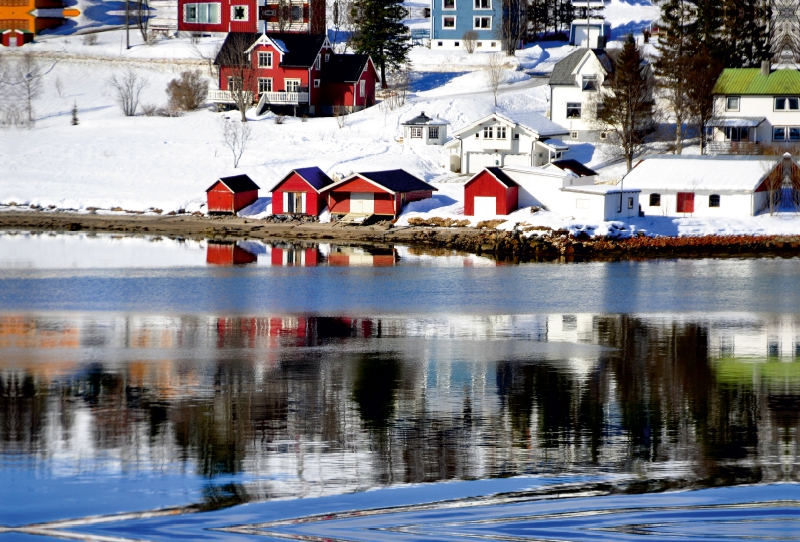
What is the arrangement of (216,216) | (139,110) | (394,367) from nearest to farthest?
(394,367), (216,216), (139,110)

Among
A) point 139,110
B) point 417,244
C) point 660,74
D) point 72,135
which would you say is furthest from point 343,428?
point 139,110

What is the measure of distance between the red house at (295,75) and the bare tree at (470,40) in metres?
12.1

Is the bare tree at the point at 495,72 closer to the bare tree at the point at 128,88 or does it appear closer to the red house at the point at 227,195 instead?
the red house at the point at 227,195

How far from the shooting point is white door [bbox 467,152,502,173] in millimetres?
58656

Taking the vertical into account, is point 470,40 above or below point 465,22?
below

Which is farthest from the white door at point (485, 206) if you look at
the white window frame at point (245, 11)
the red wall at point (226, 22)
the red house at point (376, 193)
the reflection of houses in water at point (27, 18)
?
the reflection of houses in water at point (27, 18)

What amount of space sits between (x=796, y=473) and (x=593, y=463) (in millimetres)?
3313

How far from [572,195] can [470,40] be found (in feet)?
113

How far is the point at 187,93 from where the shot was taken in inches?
2832

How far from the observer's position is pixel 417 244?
49.8m

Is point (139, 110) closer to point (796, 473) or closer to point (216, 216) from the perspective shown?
point (216, 216)

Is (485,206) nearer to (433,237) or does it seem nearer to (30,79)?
(433,237)

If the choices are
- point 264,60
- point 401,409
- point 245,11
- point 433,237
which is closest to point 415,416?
point 401,409

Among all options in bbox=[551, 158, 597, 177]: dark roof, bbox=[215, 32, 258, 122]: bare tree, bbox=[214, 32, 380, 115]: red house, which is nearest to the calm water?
bbox=[551, 158, 597, 177]: dark roof
